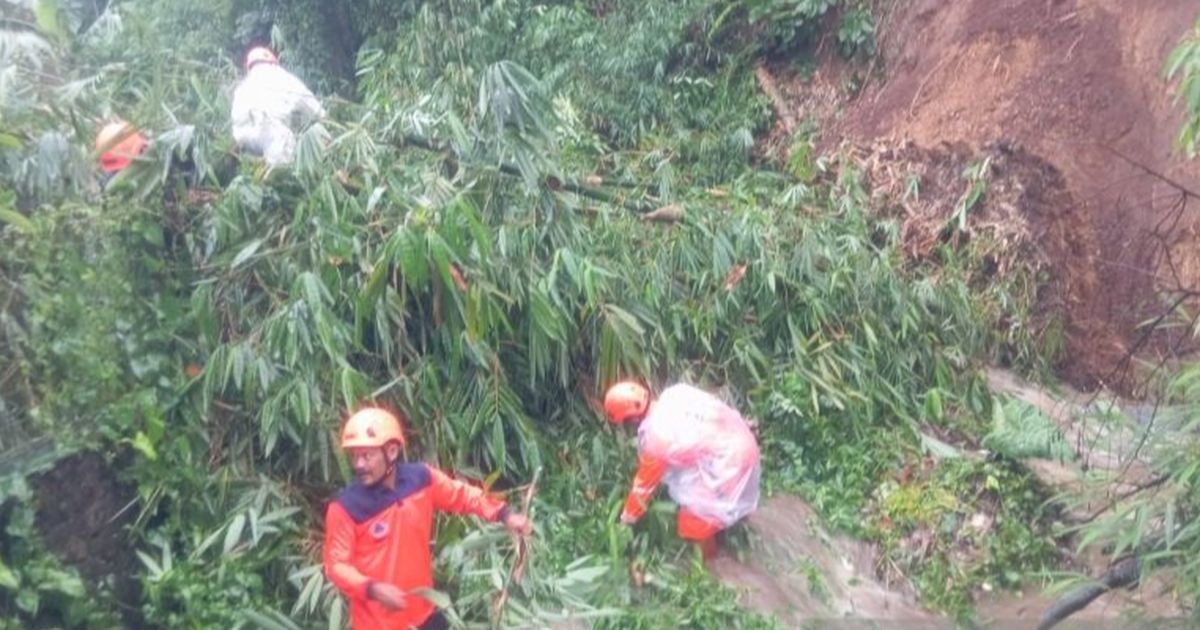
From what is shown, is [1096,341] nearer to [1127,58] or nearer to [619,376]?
[1127,58]

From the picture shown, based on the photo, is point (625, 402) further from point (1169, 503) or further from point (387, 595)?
point (1169, 503)

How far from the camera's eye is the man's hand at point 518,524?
723 centimetres

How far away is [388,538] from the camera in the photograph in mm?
7176

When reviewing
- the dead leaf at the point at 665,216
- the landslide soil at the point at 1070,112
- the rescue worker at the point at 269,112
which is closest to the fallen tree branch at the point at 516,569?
the rescue worker at the point at 269,112

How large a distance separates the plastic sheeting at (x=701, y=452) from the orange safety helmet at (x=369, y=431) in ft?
5.87

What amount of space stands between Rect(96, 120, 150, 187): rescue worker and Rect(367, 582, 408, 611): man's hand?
2.65 m

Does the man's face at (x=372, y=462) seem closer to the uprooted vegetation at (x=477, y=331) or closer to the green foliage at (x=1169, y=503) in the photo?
the uprooted vegetation at (x=477, y=331)

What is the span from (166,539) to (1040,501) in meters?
4.99

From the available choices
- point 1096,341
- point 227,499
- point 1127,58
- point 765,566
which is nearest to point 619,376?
point 765,566

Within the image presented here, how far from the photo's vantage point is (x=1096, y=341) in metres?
11.9

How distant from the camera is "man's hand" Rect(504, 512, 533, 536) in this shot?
7227 millimetres

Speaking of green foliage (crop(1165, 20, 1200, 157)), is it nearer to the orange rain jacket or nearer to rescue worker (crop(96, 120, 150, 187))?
the orange rain jacket

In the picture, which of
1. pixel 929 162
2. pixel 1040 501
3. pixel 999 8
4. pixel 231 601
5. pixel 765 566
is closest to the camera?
pixel 231 601

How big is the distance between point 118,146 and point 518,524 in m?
2.85
